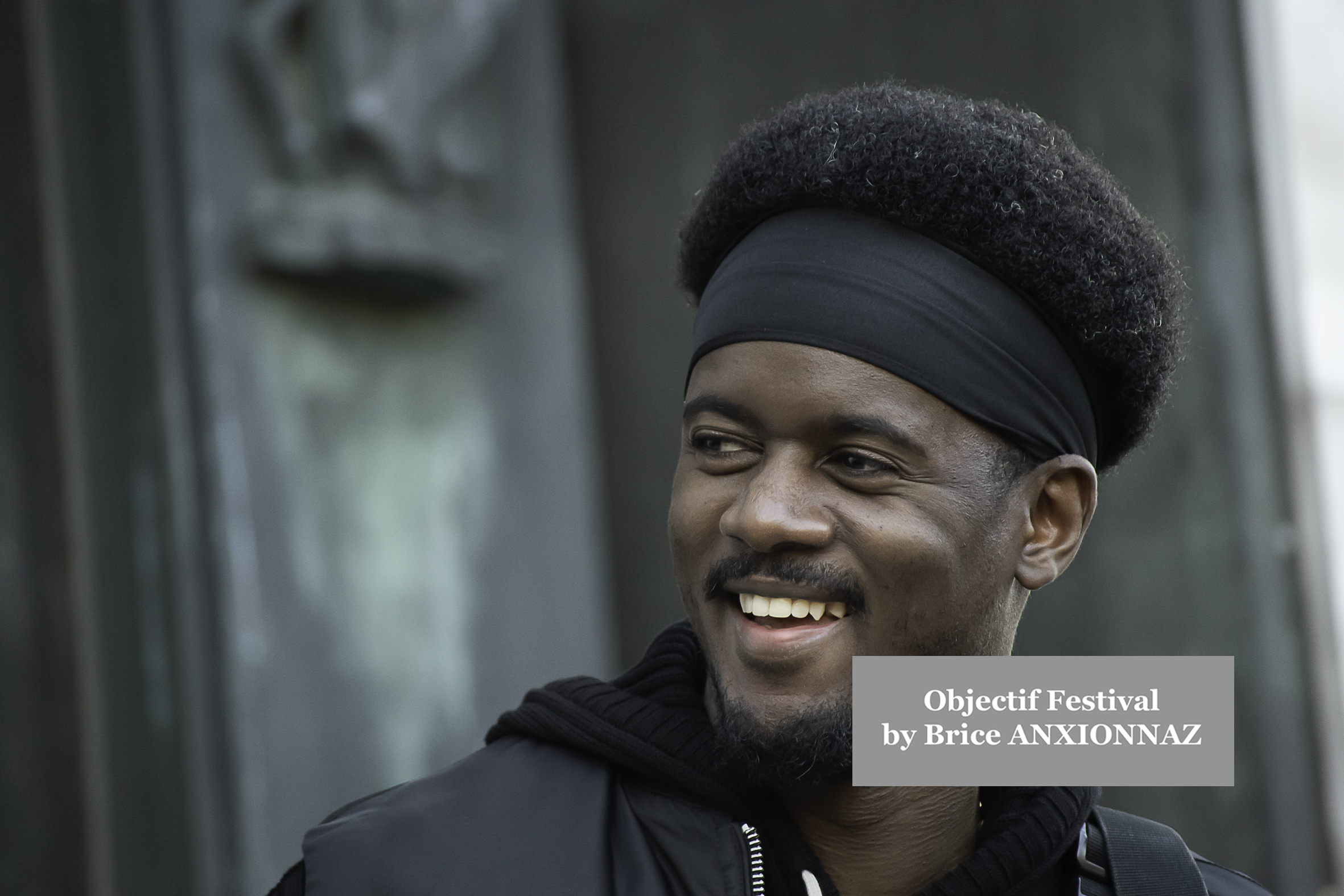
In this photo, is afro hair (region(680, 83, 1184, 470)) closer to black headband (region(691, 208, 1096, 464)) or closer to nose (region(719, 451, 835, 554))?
black headband (region(691, 208, 1096, 464))

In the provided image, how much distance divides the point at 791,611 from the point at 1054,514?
1.49 ft

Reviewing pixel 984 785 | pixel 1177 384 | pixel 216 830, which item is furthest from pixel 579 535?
pixel 984 785

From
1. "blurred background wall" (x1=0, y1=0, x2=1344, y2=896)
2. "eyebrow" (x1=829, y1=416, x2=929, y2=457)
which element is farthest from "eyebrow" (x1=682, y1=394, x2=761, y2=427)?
"blurred background wall" (x1=0, y1=0, x2=1344, y2=896)

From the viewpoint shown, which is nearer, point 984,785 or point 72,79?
point 984,785

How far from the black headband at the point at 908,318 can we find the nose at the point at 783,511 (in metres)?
0.17

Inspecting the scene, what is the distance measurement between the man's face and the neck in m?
0.22

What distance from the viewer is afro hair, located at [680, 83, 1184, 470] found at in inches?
78.0

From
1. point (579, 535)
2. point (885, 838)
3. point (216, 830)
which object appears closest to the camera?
point (885, 838)

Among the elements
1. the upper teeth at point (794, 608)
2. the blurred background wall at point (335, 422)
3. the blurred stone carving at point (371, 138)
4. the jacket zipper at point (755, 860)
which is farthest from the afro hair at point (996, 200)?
the blurred stone carving at point (371, 138)

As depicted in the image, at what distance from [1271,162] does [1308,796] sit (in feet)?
6.36

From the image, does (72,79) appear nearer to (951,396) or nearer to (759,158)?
(759,158)

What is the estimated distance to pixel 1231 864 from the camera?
4.44 m

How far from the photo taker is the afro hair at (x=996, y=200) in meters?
1.98

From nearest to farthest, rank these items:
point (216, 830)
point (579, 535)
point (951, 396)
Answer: point (951, 396), point (216, 830), point (579, 535)
